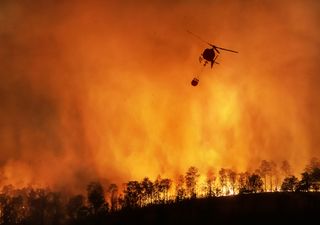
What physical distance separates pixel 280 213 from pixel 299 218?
10449 millimetres

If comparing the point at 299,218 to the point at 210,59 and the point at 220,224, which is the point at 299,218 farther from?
the point at 210,59

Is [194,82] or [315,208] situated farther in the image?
[315,208]

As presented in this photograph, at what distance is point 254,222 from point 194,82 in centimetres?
9604

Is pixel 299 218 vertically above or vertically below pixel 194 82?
below

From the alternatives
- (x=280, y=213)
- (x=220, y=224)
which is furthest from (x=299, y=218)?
(x=220, y=224)

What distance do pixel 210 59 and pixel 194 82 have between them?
1024 cm

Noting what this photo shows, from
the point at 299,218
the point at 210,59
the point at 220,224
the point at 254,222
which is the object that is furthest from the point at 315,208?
the point at 210,59

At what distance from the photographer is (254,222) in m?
192

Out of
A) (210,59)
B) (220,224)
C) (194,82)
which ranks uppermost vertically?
(210,59)

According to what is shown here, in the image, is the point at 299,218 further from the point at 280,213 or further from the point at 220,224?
the point at 220,224

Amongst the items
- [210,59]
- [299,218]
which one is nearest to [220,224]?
[299,218]

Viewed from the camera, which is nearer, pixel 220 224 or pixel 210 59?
A: pixel 210 59

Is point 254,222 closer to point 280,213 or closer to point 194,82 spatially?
point 280,213

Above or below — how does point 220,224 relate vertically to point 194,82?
below
